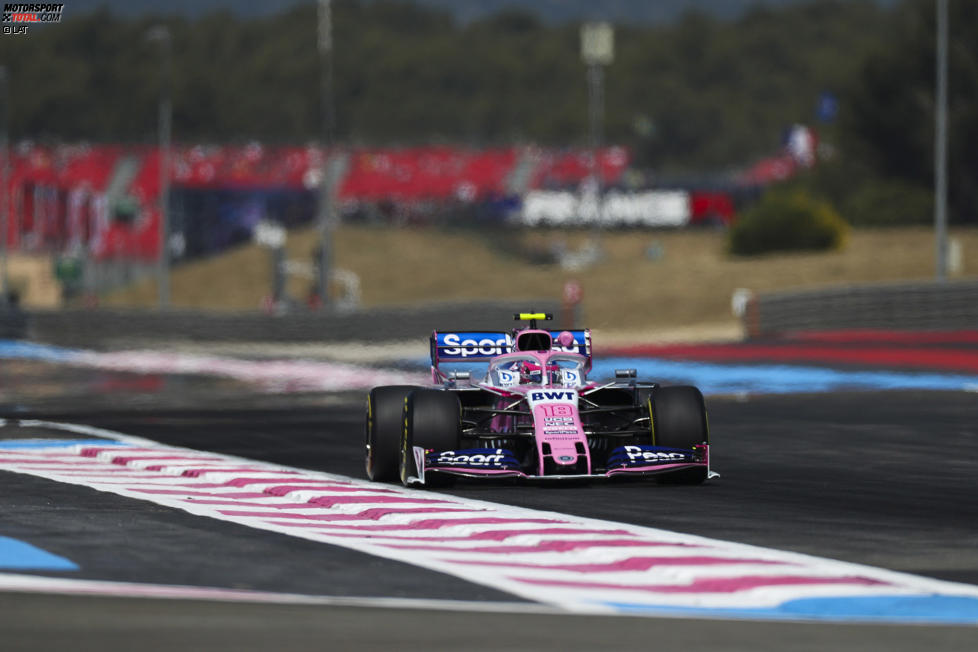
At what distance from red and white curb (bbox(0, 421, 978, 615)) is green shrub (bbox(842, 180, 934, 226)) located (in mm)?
60994

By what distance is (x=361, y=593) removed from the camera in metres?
10.9

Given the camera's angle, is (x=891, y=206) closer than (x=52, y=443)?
No

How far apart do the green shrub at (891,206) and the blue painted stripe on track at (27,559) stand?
6614cm

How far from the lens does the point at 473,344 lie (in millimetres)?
18266

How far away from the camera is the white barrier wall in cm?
9275

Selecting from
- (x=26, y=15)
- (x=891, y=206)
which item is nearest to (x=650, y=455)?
(x=26, y=15)

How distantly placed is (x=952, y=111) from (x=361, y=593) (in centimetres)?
7080

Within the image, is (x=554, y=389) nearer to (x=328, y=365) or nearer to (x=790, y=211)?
(x=328, y=365)

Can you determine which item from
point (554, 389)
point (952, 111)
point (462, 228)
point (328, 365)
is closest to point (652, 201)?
point (462, 228)

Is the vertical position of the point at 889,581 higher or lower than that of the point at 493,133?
lower

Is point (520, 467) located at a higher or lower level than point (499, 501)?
higher

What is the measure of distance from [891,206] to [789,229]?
13.2m

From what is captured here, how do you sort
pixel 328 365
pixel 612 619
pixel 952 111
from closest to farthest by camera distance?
pixel 612 619, pixel 328 365, pixel 952 111

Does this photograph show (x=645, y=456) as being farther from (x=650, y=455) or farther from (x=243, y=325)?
(x=243, y=325)
